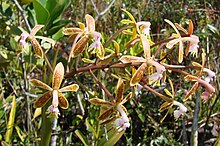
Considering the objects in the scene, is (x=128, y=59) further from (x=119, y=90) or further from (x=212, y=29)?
(x=212, y=29)

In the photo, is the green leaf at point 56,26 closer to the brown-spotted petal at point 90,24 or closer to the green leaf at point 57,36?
the green leaf at point 57,36

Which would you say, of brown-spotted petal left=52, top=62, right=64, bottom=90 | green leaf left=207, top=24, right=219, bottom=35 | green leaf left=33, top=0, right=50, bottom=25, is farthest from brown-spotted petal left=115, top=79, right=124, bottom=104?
green leaf left=207, top=24, right=219, bottom=35

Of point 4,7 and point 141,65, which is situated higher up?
point 4,7

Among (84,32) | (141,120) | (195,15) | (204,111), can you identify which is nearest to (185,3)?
(195,15)

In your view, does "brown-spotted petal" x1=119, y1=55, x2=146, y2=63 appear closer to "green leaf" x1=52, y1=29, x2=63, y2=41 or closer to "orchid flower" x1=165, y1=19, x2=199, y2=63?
"orchid flower" x1=165, y1=19, x2=199, y2=63

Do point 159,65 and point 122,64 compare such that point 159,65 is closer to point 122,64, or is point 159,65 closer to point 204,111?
point 122,64
